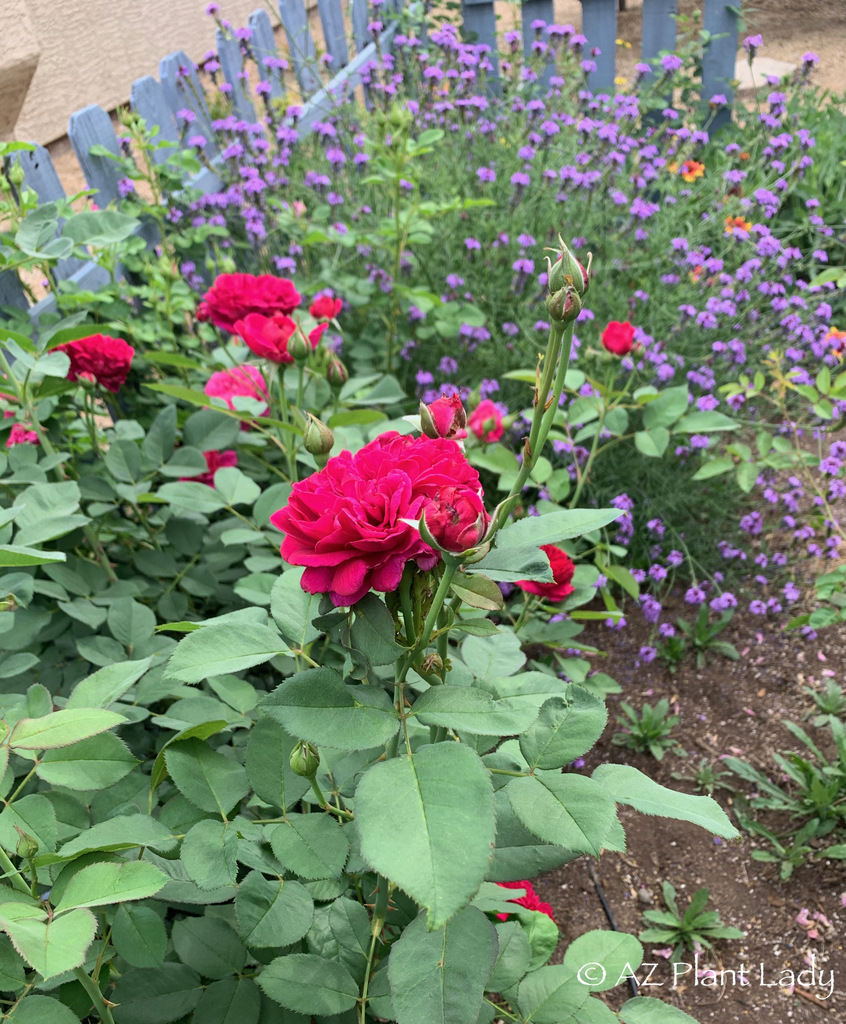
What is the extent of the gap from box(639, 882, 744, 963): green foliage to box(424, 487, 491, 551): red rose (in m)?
1.19

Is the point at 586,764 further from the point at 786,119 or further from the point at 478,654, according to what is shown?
the point at 786,119

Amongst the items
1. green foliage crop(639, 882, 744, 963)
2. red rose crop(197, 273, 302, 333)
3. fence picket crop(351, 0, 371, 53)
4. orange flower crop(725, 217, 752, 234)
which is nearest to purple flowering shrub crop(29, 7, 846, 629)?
orange flower crop(725, 217, 752, 234)

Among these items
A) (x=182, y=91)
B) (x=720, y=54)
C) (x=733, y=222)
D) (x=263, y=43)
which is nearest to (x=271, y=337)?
(x=182, y=91)

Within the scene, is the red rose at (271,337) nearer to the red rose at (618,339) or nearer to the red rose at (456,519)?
the red rose at (618,339)

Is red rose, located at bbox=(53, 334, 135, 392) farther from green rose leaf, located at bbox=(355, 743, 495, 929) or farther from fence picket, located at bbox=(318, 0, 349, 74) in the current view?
fence picket, located at bbox=(318, 0, 349, 74)

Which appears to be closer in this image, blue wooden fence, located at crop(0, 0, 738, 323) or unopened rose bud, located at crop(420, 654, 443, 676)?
unopened rose bud, located at crop(420, 654, 443, 676)

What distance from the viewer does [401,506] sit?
567mm

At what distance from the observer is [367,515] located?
0.58 metres

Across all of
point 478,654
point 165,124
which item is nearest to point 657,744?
point 478,654

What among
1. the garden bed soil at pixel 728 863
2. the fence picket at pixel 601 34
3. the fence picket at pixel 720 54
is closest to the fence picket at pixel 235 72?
the fence picket at pixel 601 34

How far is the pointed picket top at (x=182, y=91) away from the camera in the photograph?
2.53m

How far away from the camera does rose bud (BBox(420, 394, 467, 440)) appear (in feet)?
2.28

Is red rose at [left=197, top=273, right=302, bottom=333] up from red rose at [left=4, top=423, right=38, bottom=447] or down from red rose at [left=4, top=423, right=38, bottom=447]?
up

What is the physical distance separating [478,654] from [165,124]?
2.29 m
